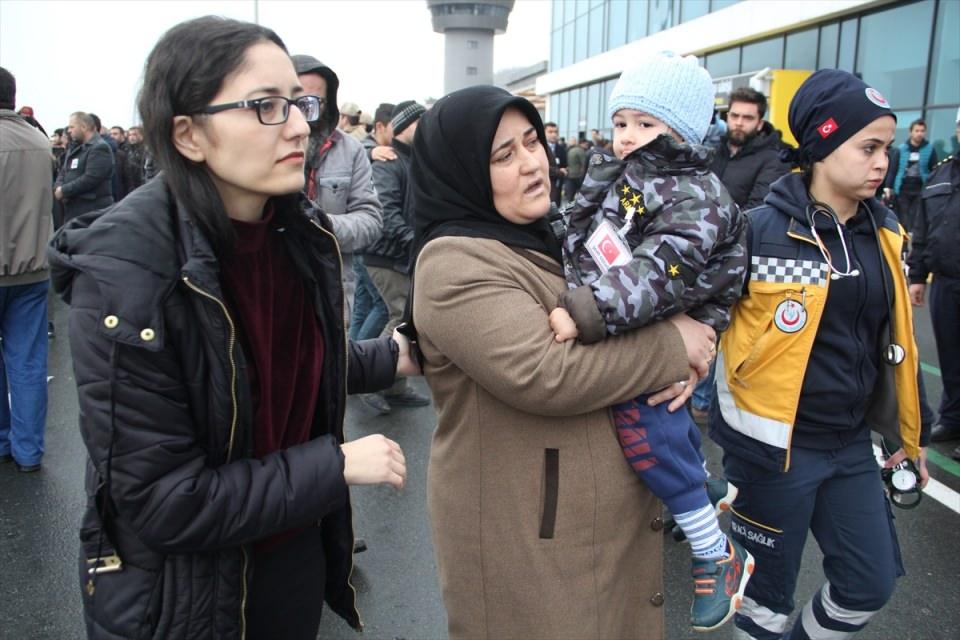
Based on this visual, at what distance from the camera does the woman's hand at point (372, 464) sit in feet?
4.99

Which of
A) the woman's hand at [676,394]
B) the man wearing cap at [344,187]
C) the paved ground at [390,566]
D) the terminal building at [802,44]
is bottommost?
the paved ground at [390,566]

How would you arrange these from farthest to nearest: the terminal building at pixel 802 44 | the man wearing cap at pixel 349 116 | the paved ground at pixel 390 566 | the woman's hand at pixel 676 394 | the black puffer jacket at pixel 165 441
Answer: the terminal building at pixel 802 44 < the man wearing cap at pixel 349 116 < the paved ground at pixel 390 566 < the woman's hand at pixel 676 394 < the black puffer jacket at pixel 165 441

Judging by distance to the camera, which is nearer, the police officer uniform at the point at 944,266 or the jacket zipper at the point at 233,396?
the jacket zipper at the point at 233,396

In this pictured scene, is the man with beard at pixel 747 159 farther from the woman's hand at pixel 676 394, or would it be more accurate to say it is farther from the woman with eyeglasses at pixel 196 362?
the woman with eyeglasses at pixel 196 362

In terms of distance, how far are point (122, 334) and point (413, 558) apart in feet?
8.58

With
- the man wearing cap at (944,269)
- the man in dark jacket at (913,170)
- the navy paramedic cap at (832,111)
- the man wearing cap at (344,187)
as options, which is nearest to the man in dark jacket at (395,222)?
the man wearing cap at (344,187)

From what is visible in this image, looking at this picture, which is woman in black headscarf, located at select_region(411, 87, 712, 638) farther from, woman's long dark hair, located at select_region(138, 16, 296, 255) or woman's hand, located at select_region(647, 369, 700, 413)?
woman's long dark hair, located at select_region(138, 16, 296, 255)

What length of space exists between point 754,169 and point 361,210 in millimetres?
3055

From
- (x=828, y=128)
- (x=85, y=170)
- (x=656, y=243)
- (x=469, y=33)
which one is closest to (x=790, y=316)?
(x=828, y=128)

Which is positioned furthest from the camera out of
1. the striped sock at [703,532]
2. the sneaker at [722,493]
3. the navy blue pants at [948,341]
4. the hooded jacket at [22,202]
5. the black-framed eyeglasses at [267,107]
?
the navy blue pants at [948,341]

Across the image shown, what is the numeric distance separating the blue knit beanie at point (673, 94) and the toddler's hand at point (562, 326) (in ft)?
2.08

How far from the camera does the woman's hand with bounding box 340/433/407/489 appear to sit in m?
1.52

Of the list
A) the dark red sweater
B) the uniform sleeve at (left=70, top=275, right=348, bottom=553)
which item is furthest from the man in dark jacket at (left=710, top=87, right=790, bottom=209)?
the uniform sleeve at (left=70, top=275, right=348, bottom=553)

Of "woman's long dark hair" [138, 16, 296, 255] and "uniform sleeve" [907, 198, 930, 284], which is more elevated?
"woman's long dark hair" [138, 16, 296, 255]
